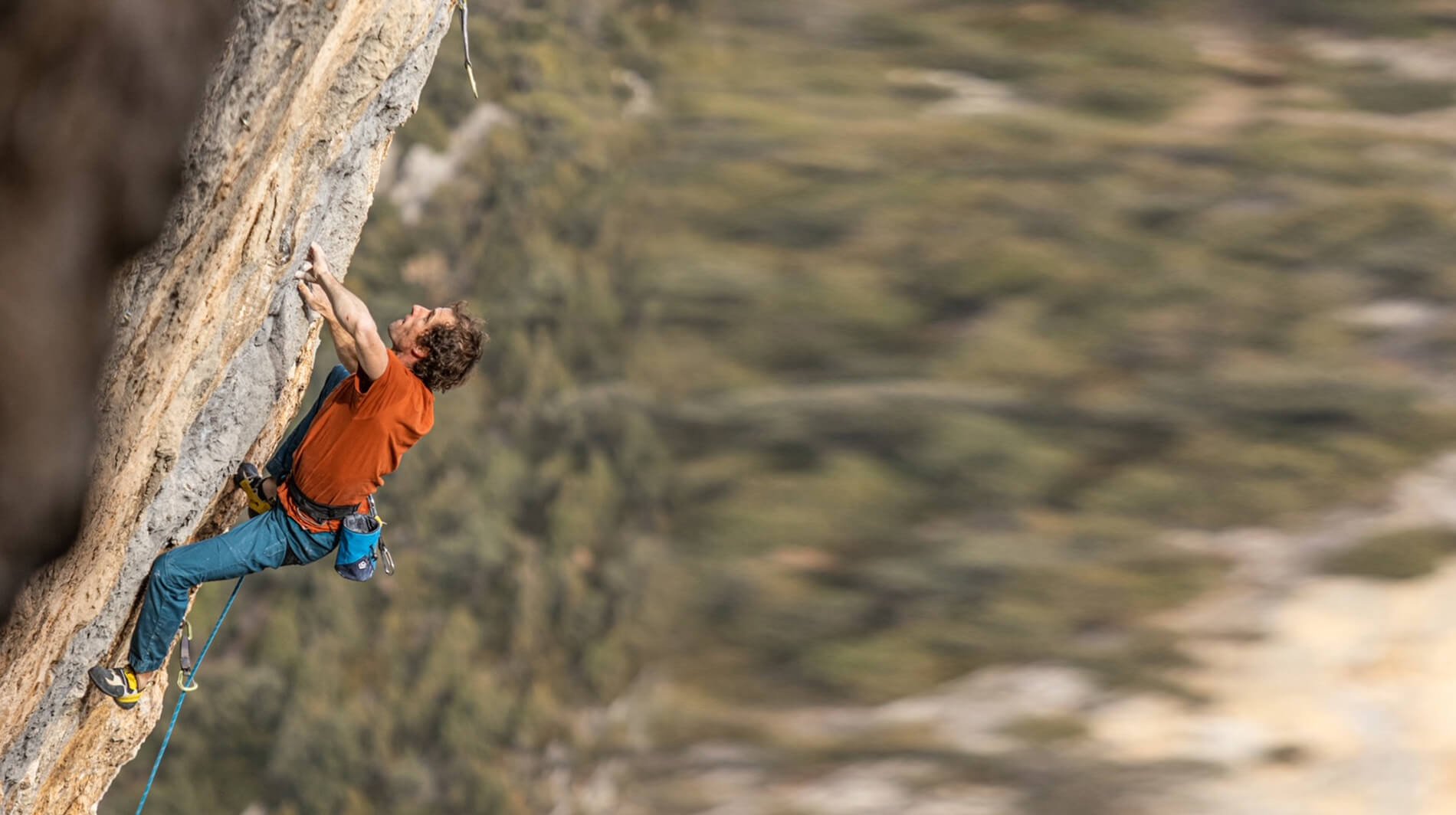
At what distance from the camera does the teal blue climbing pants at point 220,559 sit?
4.34 m

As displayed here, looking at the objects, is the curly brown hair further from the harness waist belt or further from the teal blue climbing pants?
the harness waist belt

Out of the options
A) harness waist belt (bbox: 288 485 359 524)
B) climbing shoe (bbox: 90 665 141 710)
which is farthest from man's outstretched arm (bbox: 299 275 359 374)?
climbing shoe (bbox: 90 665 141 710)

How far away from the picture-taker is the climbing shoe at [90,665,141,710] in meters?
4.46

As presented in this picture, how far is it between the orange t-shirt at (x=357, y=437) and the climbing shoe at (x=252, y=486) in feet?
1.07

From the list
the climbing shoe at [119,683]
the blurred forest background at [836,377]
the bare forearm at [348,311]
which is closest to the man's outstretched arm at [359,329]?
the bare forearm at [348,311]

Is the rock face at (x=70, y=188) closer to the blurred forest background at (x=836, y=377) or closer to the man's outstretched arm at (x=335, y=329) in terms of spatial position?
the man's outstretched arm at (x=335, y=329)

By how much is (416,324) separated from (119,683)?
64.6 inches

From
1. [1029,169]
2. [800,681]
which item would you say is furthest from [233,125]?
[800,681]

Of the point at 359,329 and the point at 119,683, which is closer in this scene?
the point at 359,329

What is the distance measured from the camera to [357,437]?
4.20m

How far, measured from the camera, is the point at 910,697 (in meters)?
28.2

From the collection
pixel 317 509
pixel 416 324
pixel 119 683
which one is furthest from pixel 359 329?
pixel 119 683

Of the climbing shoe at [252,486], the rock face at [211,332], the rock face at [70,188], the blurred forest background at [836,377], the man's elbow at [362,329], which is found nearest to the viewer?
the rock face at [70,188]

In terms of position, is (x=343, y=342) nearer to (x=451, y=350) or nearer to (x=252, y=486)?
(x=451, y=350)
